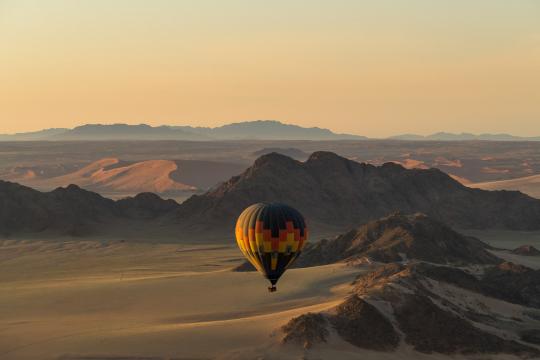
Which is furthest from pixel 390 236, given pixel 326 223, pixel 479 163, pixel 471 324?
pixel 479 163

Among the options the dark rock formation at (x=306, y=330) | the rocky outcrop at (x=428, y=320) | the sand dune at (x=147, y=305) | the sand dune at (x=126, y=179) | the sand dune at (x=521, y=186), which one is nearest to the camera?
the dark rock formation at (x=306, y=330)

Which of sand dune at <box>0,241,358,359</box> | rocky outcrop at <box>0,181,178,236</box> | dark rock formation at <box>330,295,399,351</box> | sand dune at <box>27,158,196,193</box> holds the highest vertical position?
dark rock formation at <box>330,295,399,351</box>

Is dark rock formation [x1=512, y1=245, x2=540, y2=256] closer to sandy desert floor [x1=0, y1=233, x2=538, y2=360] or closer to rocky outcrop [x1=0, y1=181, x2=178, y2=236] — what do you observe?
sandy desert floor [x1=0, y1=233, x2=538, y2=360]

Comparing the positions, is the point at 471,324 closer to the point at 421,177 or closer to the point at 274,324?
the point at 274,324

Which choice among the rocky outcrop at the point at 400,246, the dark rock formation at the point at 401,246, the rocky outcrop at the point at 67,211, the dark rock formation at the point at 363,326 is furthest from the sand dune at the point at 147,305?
the rocky outcrop at the point at 67,211

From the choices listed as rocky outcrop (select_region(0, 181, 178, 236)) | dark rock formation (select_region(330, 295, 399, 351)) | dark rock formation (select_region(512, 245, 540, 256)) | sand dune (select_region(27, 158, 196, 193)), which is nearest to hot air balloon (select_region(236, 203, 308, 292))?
dark rock formation (select_region(330, 295, 399, 351))

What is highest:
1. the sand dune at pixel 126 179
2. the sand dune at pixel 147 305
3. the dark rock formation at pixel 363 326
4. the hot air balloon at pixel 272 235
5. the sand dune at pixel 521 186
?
the hot air balloon at pixel 272 235

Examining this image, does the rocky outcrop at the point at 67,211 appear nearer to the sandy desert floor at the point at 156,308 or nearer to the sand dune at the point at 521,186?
the sandy desert floor at the point at 156,308

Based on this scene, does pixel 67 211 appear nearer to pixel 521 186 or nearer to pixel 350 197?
pixel 350 197
